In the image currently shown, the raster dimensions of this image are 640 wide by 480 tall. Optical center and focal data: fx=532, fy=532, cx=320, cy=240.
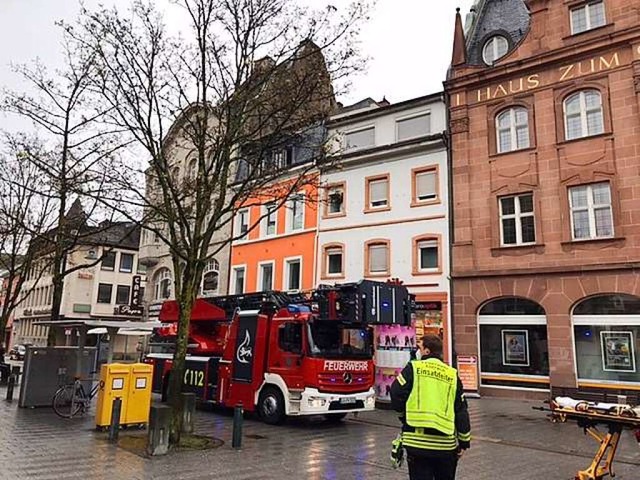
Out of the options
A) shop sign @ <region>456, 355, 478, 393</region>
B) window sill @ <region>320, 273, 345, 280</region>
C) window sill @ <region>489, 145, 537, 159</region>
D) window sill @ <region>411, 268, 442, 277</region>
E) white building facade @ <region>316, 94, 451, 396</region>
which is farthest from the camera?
window sill @ <region>320, 273, 345, 280</region>

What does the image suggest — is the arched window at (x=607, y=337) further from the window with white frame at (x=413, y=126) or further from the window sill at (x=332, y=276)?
the window sill at (x=332, y=276)

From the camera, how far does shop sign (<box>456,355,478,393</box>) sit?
19016 millimetres

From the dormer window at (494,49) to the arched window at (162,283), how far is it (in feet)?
75.3

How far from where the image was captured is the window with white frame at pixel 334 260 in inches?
965

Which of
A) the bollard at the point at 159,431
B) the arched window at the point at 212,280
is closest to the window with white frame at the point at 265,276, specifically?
the arched window at the point at 212,280

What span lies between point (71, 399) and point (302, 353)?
21.1ft

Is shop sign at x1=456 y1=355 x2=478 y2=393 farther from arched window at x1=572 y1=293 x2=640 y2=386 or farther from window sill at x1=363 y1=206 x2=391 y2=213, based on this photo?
window sill at x1=363 y1=206 x2=391 y2=213

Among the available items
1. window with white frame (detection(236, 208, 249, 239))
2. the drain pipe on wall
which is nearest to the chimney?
the drain pipe on wall

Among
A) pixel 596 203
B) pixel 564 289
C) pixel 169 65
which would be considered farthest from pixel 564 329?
pixel 169 65

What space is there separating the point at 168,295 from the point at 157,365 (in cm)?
1781

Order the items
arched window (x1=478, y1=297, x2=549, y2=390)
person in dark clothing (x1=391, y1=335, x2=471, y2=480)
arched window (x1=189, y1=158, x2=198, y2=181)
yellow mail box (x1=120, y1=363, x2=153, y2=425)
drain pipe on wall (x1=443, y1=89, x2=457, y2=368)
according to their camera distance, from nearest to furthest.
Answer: person in dark clothing (x1=391, y1=335, x2=471, y2=480), yellow mail box (x1=120, y1=363, x2=153, y2=425), arched window (x1=189, y1=158, x2=198, y2=181), arched window (x1=478, y1=297, x2=549, y2=390), drain pipe on wall (x1=443, y1=89, x2=457, y2=368)

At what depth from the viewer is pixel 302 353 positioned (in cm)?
1260

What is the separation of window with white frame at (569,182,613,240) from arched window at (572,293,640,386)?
2183mm

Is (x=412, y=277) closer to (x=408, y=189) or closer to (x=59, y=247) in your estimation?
(x=408, y=189)
